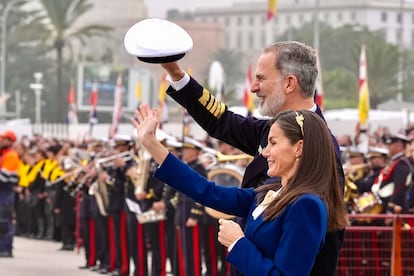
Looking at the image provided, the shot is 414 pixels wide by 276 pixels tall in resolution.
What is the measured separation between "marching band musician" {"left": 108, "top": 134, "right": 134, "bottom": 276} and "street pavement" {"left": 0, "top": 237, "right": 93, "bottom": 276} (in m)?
0.58

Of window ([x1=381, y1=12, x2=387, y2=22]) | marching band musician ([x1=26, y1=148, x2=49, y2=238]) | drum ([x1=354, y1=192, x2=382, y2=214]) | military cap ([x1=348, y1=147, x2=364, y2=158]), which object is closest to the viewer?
drum ([x1=354, y1=192, x2=382, y2=214])

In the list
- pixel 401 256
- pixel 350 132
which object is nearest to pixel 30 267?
pixel 401 256

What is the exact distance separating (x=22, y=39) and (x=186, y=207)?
205 ft

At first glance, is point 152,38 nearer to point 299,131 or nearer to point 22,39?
point 299,131

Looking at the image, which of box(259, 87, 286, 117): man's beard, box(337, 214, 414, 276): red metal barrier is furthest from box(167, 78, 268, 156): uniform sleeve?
box(337, 214, 414, 276): red metal barrier

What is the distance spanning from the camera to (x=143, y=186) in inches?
653

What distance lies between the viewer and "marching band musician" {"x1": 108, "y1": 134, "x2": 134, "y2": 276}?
18000 mm

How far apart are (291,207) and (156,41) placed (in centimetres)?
121

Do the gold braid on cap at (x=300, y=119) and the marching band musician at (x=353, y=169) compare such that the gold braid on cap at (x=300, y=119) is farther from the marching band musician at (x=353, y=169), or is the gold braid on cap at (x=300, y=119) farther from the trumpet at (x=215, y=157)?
the trumpet at (x=215, y=157)

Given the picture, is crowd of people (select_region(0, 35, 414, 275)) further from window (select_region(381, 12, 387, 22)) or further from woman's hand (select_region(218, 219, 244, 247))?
window (select_region(381, 12, 387, 22))

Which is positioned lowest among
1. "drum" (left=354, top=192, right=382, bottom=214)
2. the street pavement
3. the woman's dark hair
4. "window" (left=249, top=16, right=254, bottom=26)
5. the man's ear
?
the street pavement

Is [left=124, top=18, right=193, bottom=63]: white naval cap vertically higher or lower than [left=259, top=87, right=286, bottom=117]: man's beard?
higher

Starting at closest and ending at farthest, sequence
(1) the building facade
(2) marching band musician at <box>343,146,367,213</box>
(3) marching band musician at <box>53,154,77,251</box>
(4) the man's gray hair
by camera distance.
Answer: (4) the man's gray hair, (2) marching band musician at <box>343,146,367,213</box>, (3) marching band musician at <box>53,154,77,251</box>, (1) the building facade

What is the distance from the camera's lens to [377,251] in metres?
12.4
